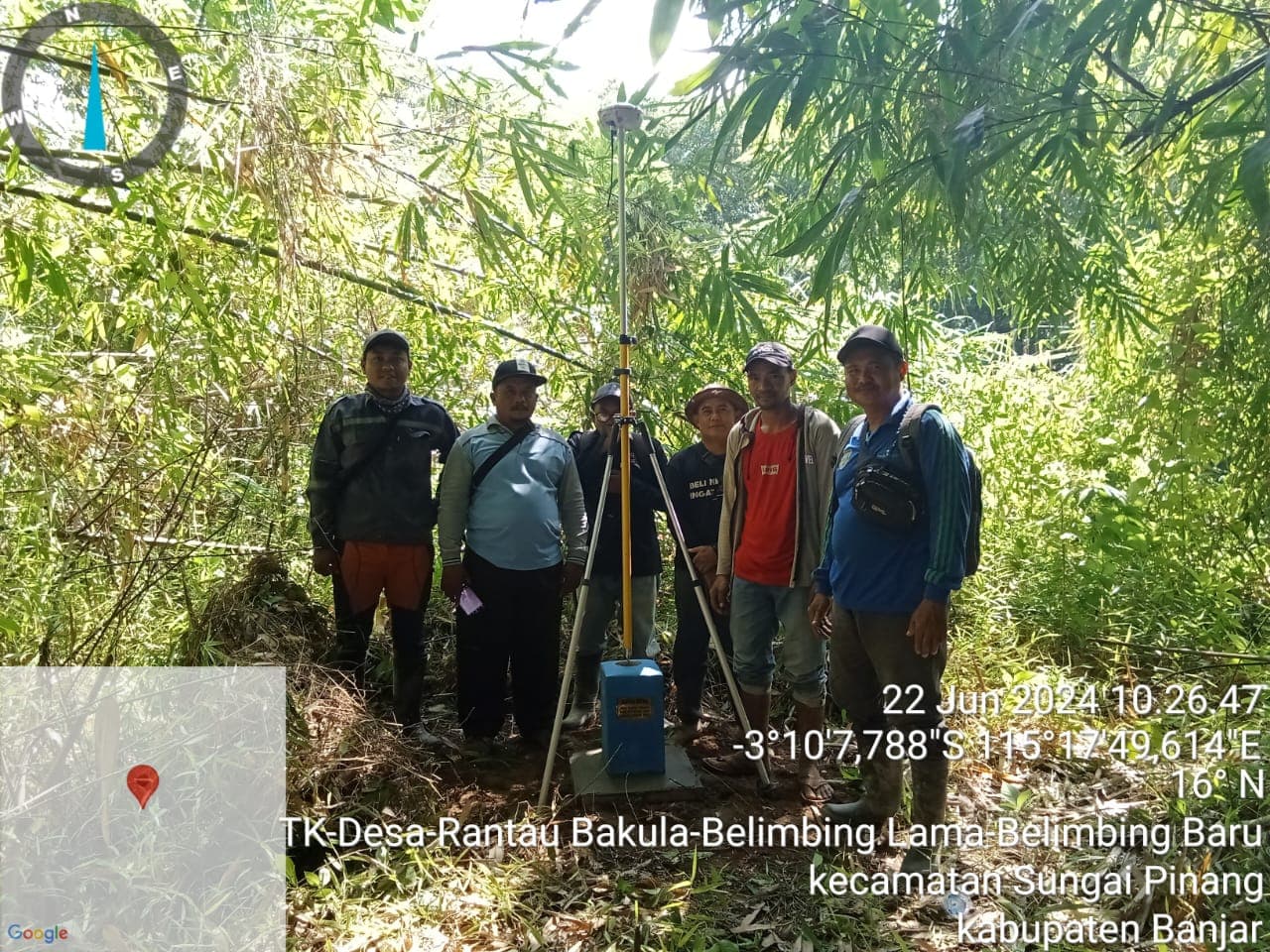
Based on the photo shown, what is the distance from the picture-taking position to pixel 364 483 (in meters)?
3.09

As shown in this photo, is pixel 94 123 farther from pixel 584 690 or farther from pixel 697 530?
pixel 584 690

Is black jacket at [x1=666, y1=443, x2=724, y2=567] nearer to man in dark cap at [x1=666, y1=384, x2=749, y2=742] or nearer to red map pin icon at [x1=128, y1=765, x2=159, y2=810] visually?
man in dark cap at [x1=666, y1=384, x2=749, y2=742]

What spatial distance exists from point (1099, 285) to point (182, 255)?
3140 mm

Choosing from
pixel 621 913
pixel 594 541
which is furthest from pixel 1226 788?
pixel 594 541

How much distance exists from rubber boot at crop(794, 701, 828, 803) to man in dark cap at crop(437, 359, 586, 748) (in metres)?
1.01

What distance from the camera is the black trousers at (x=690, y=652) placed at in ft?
11.3

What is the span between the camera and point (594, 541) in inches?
116

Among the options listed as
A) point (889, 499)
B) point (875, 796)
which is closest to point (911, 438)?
point (889, 499)

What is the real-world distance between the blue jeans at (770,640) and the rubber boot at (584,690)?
2.59 feet

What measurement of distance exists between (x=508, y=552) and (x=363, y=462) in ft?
2.16

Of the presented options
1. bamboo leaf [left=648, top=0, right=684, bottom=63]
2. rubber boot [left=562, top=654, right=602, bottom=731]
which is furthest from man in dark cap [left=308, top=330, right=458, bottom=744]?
bamboo leaf [left=648, top=0, right=684, bottom=63]

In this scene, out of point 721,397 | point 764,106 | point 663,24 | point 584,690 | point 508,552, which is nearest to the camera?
point 663,24

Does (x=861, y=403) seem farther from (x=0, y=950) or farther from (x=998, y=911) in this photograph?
(x=0, y=950)

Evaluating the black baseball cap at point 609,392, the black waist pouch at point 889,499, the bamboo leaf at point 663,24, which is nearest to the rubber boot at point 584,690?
the black baseball cap at point 609,392
